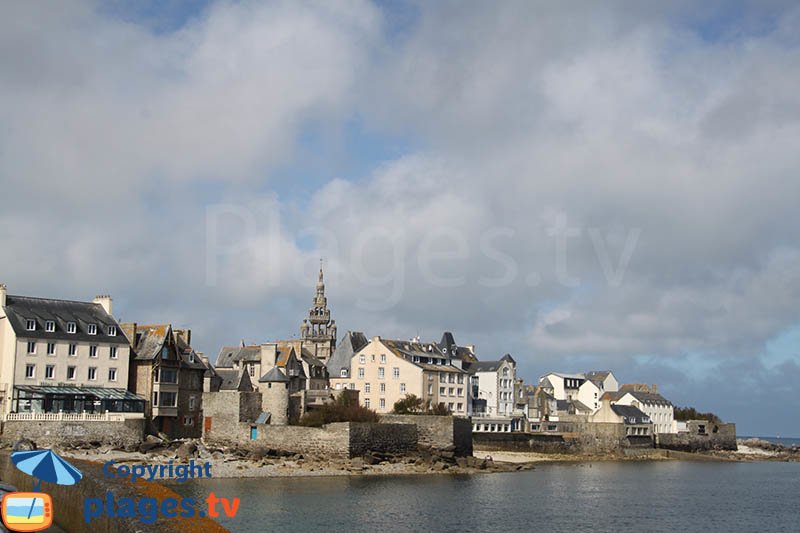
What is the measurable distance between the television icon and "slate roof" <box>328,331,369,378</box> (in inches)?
2963

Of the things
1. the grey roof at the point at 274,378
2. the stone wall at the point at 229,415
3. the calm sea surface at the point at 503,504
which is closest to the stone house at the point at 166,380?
the stone wall at the point at 229,415

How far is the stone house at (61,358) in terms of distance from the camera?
196 feet

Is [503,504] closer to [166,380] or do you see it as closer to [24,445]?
[24,445]

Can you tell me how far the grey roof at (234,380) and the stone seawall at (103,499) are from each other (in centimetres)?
5347

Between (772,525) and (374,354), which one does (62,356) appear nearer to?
(374,354)

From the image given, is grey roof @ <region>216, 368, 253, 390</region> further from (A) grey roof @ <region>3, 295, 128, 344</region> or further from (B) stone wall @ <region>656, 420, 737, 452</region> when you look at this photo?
(B) stone wall @ <region>656, 420, 737, 452</region>

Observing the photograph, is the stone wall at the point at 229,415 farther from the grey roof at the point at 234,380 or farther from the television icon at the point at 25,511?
the television icon at the point at 25,511

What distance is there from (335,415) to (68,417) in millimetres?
19149

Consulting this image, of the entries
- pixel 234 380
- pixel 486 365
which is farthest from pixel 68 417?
pixel 486 365

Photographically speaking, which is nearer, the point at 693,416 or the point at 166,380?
the point at 166,380

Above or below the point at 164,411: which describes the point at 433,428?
below

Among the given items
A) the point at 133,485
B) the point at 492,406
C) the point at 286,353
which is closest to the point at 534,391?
the point at 492,406

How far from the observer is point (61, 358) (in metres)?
62.7

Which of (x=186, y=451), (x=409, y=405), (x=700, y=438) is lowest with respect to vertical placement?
(x=700, y=438)
